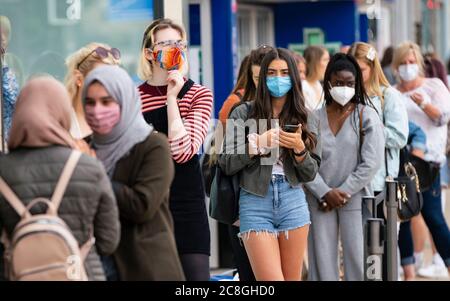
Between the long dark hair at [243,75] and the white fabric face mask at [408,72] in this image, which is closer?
the long dark hair at [243,75]

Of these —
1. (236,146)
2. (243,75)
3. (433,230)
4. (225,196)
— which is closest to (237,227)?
(225,196)

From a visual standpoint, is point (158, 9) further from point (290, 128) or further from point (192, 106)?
point (192, 106)

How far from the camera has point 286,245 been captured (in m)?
6.68

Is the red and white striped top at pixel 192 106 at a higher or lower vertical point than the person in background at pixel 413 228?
higher

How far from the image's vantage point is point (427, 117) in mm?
9469

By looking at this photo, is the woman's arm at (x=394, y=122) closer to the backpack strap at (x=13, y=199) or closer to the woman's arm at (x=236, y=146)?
the woman's arm at (x=236, y=146)

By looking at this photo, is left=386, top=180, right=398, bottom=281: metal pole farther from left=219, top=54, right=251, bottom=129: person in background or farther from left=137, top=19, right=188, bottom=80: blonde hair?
left=137, top=19, right=188, bottom=80: blonde hair

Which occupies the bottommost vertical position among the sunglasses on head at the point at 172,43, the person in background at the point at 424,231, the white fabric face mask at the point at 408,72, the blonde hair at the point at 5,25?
the person in background at the point at 424,231

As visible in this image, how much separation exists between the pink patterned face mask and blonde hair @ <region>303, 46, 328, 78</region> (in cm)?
575

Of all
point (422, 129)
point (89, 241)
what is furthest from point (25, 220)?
point (422, 129)

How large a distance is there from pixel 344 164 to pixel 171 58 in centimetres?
204

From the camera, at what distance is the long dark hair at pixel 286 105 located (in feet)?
22.2

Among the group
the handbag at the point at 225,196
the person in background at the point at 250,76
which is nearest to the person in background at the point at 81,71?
the handbag at the point at 225,196

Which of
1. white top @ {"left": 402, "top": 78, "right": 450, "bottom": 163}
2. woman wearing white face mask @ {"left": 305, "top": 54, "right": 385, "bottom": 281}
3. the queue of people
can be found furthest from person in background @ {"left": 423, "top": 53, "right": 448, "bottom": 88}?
woman wearing white face mask @ {"left": 305, "top": 54, "right": 385, "bottom": 281}
